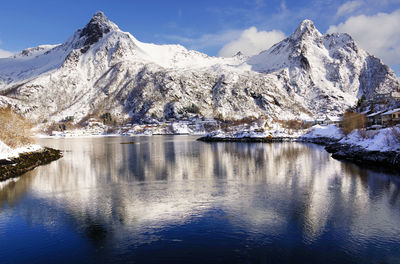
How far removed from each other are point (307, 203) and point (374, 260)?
30.2ft

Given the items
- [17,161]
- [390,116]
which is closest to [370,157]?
[390,116]

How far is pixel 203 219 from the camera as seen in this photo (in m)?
20.1

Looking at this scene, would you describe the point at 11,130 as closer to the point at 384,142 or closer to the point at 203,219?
the point at 203,219

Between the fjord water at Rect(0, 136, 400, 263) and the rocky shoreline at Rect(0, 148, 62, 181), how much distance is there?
5550mm

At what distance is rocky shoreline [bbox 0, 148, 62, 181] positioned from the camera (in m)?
37.8

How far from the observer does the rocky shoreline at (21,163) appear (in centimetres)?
3785

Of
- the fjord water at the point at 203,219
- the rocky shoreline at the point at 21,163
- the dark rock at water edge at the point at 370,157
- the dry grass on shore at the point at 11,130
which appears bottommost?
the fjord water at the point at 203,219

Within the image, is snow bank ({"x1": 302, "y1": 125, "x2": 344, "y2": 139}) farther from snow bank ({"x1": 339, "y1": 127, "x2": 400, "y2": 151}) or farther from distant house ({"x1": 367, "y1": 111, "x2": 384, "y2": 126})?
snow bank ({"x1": 339, "y1": 127, "x2": 400, "y2": 151})

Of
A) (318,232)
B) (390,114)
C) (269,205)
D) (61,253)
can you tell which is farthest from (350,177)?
(390,114)

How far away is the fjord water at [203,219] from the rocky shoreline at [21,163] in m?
5.55

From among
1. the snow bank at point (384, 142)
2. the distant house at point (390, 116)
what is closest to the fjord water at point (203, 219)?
the snow bank at point (384, 142)

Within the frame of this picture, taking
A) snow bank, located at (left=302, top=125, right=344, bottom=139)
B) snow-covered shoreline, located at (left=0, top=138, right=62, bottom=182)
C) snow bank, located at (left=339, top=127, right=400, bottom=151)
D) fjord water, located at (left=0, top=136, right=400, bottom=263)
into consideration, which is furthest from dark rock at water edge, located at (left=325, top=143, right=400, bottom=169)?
snow-covered shoreline, located at (left=0, top=138, right=62, bottom=182)

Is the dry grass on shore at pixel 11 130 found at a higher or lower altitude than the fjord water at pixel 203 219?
higher

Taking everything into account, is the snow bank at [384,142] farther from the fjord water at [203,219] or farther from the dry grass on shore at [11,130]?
the dry grass on shore at [11,130]
